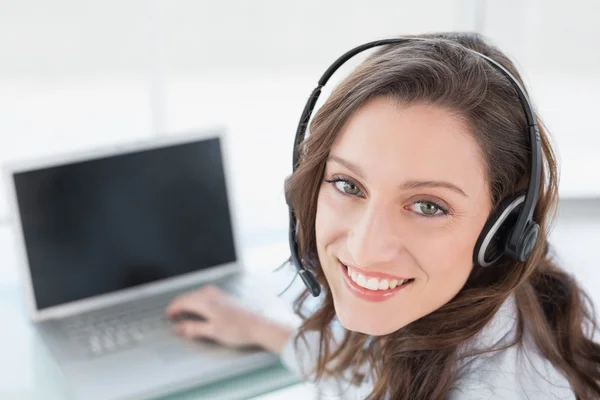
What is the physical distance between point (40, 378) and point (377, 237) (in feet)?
2.40

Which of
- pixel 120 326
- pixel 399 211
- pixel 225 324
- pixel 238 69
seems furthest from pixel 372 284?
pixel 238 69

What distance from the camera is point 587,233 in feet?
5.97

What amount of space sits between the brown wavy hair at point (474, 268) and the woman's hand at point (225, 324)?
142mm

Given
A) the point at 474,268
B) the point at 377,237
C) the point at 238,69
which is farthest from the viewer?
the point at 238,69

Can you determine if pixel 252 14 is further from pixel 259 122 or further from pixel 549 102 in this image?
pixel 549 102

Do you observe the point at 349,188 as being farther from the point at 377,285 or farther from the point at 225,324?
the point at 225,324

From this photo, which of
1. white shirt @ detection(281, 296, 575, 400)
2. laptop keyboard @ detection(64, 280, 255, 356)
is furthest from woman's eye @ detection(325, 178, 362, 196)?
laptop keyboard @ detection(64, 280, 255, 356)

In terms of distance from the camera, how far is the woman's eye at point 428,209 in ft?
3.10

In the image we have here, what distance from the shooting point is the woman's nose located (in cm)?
94

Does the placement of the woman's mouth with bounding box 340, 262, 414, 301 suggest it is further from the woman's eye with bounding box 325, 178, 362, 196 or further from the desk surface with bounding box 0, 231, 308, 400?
the desk surface with bounding box 0, 231, 308, 400

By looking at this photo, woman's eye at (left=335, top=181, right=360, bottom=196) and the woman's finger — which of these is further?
the woman's finger

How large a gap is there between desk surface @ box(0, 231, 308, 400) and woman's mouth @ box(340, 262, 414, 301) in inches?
15.1

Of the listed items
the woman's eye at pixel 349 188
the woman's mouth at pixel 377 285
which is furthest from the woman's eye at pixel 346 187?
the woman's mouth at pixel 377 285

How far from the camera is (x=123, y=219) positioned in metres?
1.49
